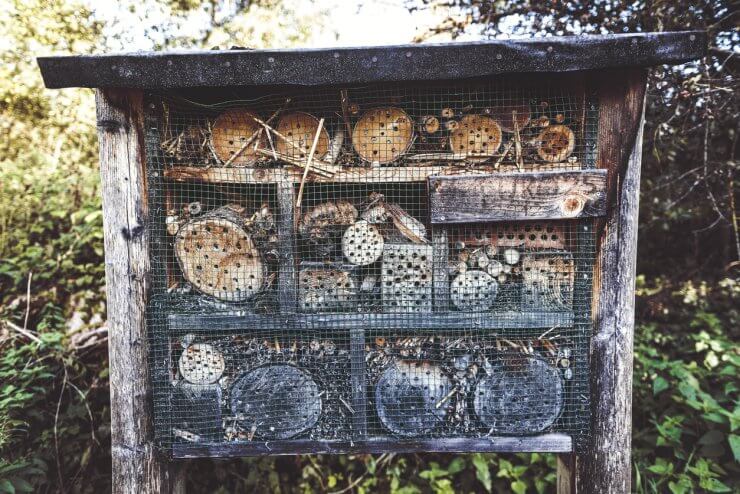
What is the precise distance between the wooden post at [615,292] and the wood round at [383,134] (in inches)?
39.9

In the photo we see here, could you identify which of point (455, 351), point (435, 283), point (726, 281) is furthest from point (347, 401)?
point (726, 281)

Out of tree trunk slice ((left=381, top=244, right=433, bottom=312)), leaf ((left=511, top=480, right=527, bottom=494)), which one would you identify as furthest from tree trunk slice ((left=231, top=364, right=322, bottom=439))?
leaf ((left=511, top=480, right=527, bottom=494))

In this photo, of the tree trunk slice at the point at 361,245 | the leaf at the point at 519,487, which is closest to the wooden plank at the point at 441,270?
the tree trunk slice at the point at 361,245

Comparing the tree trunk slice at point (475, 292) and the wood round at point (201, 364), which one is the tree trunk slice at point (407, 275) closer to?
the tree trunk slice at point (475, 292)

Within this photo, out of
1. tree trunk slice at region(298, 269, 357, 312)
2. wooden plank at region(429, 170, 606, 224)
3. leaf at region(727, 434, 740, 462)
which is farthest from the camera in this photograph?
leaf at region(727, 434, 740, 462)

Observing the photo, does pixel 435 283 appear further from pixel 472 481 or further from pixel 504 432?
pixel 472 481

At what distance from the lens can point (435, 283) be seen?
7.71 ft

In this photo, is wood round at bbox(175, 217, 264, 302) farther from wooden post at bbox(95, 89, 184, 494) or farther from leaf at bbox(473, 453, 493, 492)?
leaf at bbox(473, 453, 493, 492)

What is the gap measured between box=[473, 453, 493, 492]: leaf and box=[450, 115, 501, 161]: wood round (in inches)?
82.6

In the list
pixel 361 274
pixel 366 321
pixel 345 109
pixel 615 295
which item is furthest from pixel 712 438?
pixel 345 109

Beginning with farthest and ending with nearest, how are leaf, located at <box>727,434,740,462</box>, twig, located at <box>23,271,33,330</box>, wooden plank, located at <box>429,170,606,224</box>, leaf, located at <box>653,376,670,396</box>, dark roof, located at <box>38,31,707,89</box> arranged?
twig, located at <box>23,271,33,330</box>, leaf, located at <box>653,376,670,396</box>, leaf, located at <box>727,434,740,462</box>, wooden plank, located at <box>429,170,606,224</box>, dark roof, located at <box>38,31,707,89</box>

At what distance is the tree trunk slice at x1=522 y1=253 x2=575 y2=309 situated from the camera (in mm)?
2340

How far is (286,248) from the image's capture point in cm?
231

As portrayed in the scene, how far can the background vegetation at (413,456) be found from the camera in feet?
9.36
